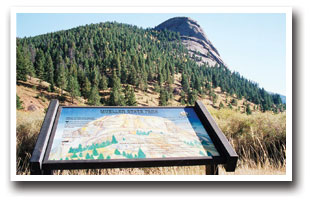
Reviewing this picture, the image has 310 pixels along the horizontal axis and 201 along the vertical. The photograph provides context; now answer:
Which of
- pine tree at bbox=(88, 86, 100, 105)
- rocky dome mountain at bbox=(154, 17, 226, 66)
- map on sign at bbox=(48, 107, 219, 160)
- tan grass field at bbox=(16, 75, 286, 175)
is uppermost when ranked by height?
rocky dome mountain at bbox=(154, 17, 226, 66)

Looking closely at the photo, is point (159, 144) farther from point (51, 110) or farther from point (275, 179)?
point (275, 179)

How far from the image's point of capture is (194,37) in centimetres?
12500

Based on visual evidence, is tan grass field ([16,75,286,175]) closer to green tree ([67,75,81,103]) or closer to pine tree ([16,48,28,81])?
green tree ([67,75,81,103])

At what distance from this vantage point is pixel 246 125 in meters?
6.12

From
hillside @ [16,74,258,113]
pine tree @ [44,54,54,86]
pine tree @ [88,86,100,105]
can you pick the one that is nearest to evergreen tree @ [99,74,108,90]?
hillside @ [16,74,258,113]

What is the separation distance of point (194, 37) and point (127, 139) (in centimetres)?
12716

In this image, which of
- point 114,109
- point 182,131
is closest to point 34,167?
point 114,109

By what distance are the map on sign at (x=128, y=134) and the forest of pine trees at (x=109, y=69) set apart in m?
40.3

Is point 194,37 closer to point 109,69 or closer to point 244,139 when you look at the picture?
point 109,69

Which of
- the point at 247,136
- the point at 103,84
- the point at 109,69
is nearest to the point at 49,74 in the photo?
the point at 103,84

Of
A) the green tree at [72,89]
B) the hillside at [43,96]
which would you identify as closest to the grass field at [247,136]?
the hillside at [43,96]

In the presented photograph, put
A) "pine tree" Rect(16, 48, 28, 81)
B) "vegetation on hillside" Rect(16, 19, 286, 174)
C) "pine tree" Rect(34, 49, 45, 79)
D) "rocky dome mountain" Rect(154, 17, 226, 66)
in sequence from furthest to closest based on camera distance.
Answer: "rocky dome mountain" Rect(154, 17, 226, 66) → "pine tree" Rect(34, 49, 45, 79) → "vegetation on hillside" Rect(16, 19, 286, 174) → "pine tree" Rect(16, 48, 28, 81)

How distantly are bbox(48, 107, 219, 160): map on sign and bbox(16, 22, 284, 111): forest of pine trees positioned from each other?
40342mm

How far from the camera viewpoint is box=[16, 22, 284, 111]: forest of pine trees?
4678cm
